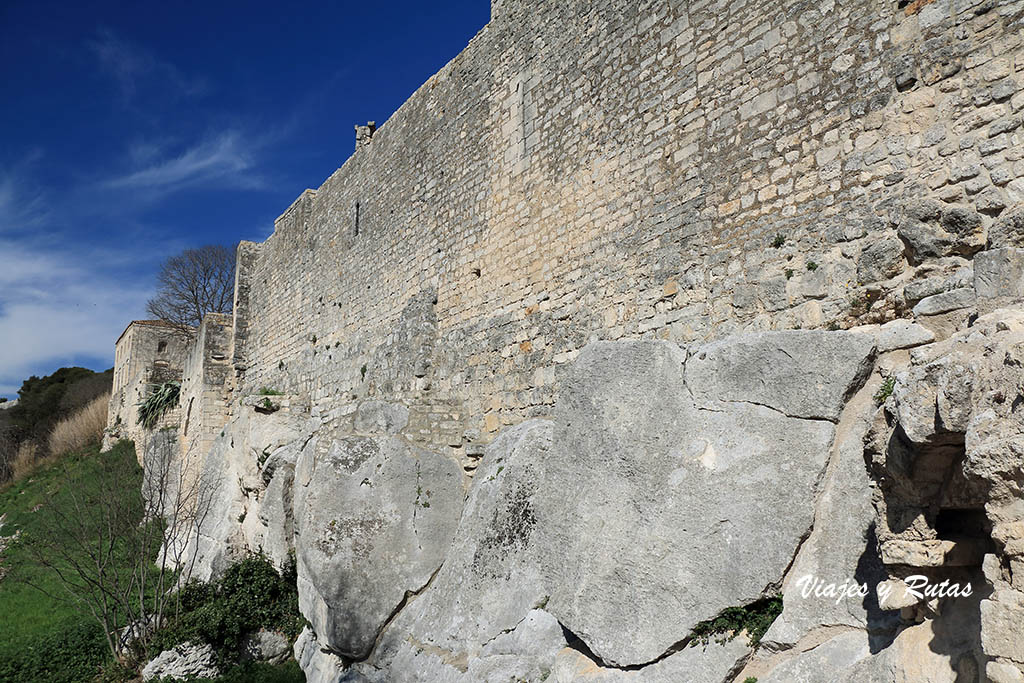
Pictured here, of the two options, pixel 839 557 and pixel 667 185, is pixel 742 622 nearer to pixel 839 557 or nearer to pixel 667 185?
pixel 839 557

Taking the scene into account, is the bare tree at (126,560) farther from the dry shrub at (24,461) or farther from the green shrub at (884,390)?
the dry shrub at (24,461)

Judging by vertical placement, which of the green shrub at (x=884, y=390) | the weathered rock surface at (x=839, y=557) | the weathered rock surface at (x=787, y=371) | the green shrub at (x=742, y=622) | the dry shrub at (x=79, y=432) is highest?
the dry shrub at (x=79, y=432)

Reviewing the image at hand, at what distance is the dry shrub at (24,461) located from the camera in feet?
78.2

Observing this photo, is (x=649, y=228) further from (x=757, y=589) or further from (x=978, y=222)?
(x=757, y=589)

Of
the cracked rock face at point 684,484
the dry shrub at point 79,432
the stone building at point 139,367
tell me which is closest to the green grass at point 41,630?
the cracked rock face at point 684,484

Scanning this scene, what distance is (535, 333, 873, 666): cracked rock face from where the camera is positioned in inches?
173

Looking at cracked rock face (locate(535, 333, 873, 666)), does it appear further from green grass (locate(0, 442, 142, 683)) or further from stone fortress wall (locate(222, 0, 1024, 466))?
green grass (locate(0, 442, 142, 683))

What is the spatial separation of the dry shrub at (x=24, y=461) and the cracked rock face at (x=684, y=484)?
80.0 feet

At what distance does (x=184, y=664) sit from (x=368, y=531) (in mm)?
3190

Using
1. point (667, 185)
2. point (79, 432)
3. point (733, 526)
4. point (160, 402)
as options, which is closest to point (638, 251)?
point (667, 185)

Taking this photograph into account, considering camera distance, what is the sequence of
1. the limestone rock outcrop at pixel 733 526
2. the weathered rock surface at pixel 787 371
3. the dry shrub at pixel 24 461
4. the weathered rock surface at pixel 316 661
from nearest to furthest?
the limestone rock outcrop at pixel 733 526 < the weathered rock surface at pixel 787 371 < the weathered rock surface at pixel 316 661 < the dry shrub at pixel 24 461

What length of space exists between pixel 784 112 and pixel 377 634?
20.6 ft

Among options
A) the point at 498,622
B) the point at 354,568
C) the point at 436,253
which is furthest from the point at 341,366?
the point at 498,622

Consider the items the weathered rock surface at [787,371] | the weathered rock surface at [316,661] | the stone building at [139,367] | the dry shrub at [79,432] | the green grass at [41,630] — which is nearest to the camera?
the weathered rock surface at [787,371]
